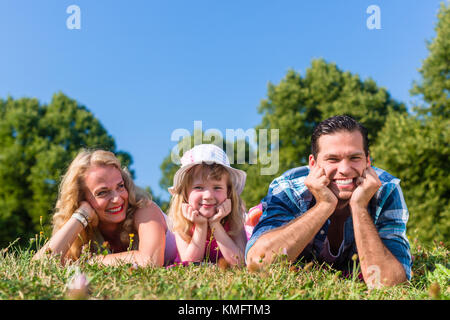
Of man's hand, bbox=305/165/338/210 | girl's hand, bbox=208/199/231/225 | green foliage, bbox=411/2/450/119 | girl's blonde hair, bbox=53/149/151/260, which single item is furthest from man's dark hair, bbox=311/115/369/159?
green foliage, bbox=411/2/450/119

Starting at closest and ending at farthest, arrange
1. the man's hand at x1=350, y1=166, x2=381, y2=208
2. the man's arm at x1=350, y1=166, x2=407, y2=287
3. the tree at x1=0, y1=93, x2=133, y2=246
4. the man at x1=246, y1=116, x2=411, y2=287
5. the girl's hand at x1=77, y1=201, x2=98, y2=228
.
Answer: the man's arm at x1=350, y1=166, x2=407, y2=287 < the man at x1=246, y1=116, x2=411, y2=287 < the man's hand at x1=350, y1=166, x2=381, y2=208 < the girl's hand at x1=77, y1=201, x2=98, y2=228 < the tree at x1=0, y1=93, x2=133, y2=246

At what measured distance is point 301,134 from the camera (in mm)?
26047

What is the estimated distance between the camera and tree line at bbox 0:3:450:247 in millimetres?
17609

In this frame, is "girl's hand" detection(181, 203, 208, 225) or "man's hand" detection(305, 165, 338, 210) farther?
"girl's hand" detection(181, 203, 208, 225)

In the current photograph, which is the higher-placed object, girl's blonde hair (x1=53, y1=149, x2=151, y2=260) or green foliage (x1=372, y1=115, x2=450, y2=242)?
green foliage (x1=372, y1=115, x2=450, y2=242)

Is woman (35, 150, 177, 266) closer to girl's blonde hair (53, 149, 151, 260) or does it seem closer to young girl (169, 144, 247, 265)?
girl's blonde hair (53, 149, 151, 260)

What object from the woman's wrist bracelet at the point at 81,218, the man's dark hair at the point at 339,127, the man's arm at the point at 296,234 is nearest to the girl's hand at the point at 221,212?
the man's arm at the point at 296,234

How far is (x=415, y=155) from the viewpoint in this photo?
17641 millimetres

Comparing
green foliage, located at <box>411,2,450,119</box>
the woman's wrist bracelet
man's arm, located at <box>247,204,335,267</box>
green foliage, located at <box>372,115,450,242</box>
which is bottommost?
man's arm, located at <box>247,204,335,267</box>

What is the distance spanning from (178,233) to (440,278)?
3.05m

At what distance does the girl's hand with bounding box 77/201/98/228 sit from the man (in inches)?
86.5

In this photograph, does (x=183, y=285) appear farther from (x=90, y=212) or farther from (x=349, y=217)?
(x=90, y=212)
